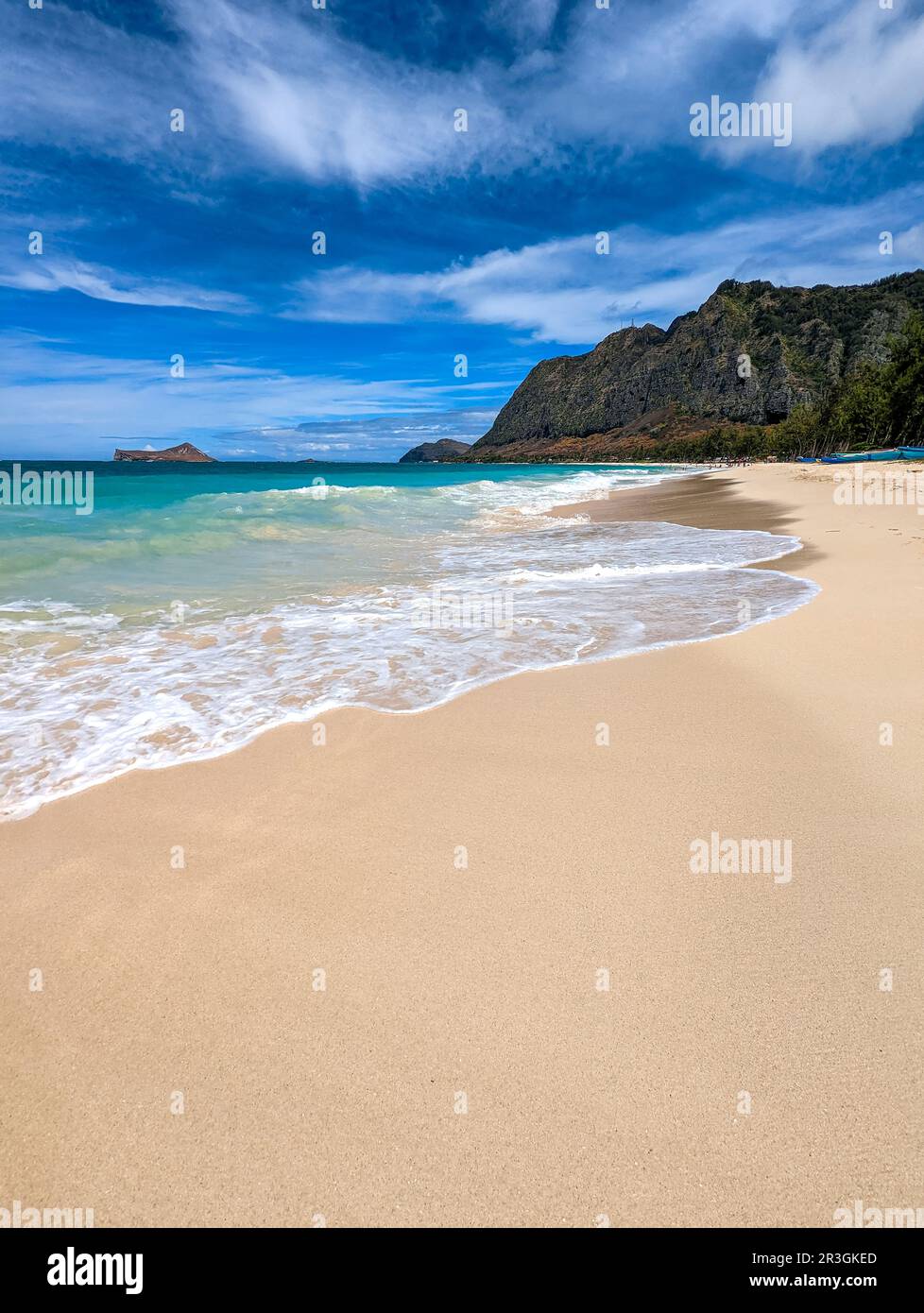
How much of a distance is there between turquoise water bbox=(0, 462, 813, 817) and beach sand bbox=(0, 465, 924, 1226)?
1.00m

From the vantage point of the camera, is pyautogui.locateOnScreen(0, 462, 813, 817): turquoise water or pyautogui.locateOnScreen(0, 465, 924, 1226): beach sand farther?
pyautogui.locateOnScreen(0, 462, 813, 817): turquoise water

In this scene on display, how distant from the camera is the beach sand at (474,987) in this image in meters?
1.91

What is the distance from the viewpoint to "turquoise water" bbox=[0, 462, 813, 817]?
5.29 meters

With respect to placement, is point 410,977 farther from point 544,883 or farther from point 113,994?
point 113,994

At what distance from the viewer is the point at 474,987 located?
8.40 ft

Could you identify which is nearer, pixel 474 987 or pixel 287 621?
pixel 474 987

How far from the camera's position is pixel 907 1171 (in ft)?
6.13

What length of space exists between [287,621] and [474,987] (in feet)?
22.3

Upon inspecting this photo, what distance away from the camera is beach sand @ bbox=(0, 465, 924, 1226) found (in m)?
1.91

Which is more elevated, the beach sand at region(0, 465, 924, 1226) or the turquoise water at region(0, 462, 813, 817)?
the turquoise water at region(0, 462, 813, 817)

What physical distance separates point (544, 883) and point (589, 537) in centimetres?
1572

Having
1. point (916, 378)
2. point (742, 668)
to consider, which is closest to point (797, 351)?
point (916, 378)

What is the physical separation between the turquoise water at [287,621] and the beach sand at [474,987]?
100 centimetres

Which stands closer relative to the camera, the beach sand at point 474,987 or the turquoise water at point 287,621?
the beach sand at point 474,987
